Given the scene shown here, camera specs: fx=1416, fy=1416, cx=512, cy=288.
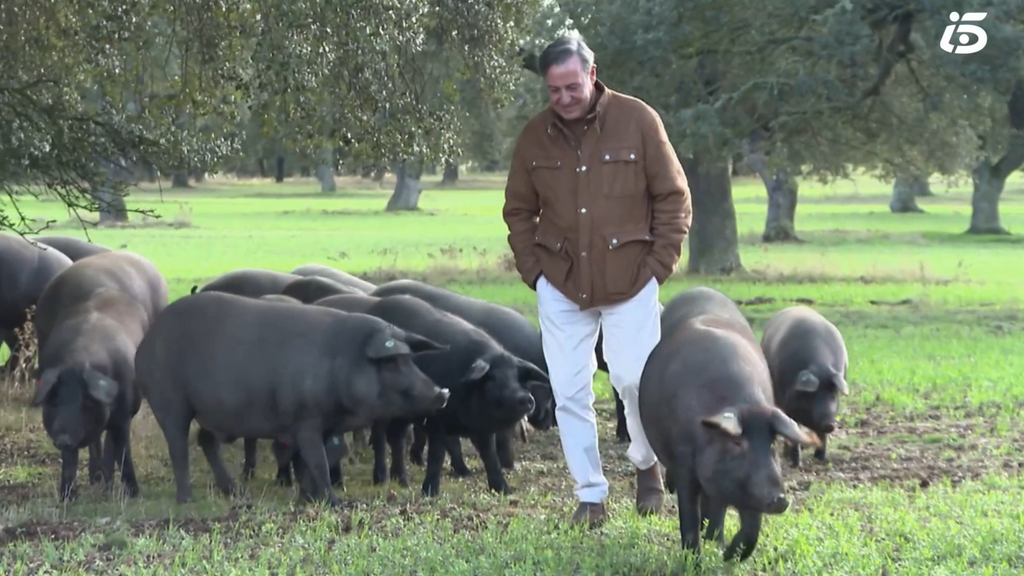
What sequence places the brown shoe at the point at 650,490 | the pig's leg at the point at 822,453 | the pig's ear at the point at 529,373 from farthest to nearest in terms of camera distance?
the pig's leg at the point at 822,453 < the pig's ear at the point at 529,373 < the brown shoe at the point at 650,490

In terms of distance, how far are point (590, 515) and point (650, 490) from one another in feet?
1.59

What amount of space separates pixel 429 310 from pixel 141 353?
1946 millimetres

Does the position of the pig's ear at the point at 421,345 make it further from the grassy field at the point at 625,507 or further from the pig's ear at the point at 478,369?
the grassy field at the point at 625,507

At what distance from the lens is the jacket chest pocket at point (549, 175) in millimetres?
7316

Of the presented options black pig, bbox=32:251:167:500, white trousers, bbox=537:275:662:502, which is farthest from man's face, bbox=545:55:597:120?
black pig, bbox=32:251:167:500

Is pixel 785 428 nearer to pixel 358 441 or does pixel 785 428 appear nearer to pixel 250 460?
pixel 250 460

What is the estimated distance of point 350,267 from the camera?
27.4 meters

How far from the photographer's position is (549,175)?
24.2 feet

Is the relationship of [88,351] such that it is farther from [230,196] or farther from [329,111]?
[230,196]

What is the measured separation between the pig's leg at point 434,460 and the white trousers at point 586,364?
1524 millimetres

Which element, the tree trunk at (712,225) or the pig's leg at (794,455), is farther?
the tree trunk at (712,225)

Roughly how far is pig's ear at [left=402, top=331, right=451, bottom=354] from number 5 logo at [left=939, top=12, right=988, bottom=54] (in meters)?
9.44

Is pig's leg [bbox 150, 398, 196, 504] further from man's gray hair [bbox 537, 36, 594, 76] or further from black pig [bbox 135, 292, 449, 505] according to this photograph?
man's gray hair [bbox 537, 36, 594, 76]

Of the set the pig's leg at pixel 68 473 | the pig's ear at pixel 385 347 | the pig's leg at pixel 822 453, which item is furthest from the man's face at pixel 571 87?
the pig's leg at pixel 822 453
